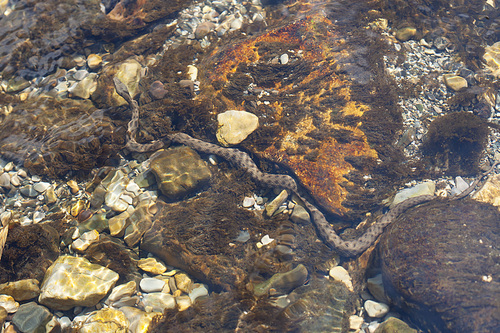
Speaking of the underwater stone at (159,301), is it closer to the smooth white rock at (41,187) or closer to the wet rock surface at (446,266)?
the smooth white rock at (41,187)

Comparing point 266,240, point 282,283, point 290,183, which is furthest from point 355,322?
point 290,183

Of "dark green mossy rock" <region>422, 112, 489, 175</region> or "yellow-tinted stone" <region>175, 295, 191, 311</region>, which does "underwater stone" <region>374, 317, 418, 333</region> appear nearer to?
"yellow-tinted stone" <region>175, 295, 191, 311</region>

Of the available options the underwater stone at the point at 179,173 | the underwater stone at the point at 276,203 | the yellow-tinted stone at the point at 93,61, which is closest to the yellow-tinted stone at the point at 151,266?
the underwater stone at the point at 179,173

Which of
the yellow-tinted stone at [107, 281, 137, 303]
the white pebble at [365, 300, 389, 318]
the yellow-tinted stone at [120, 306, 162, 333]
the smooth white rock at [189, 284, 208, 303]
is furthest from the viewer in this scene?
the smooth white rock at [189, 284, 208, 303]

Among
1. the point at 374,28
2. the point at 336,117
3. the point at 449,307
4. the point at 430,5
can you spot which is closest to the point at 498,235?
the point at 449,307

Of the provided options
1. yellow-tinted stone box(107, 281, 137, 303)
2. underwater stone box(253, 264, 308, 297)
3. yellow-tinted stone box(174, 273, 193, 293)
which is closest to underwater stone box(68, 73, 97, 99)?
yellow-tinted stone box(107, 281, 137, 303)

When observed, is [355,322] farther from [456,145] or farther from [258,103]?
[258,103]
